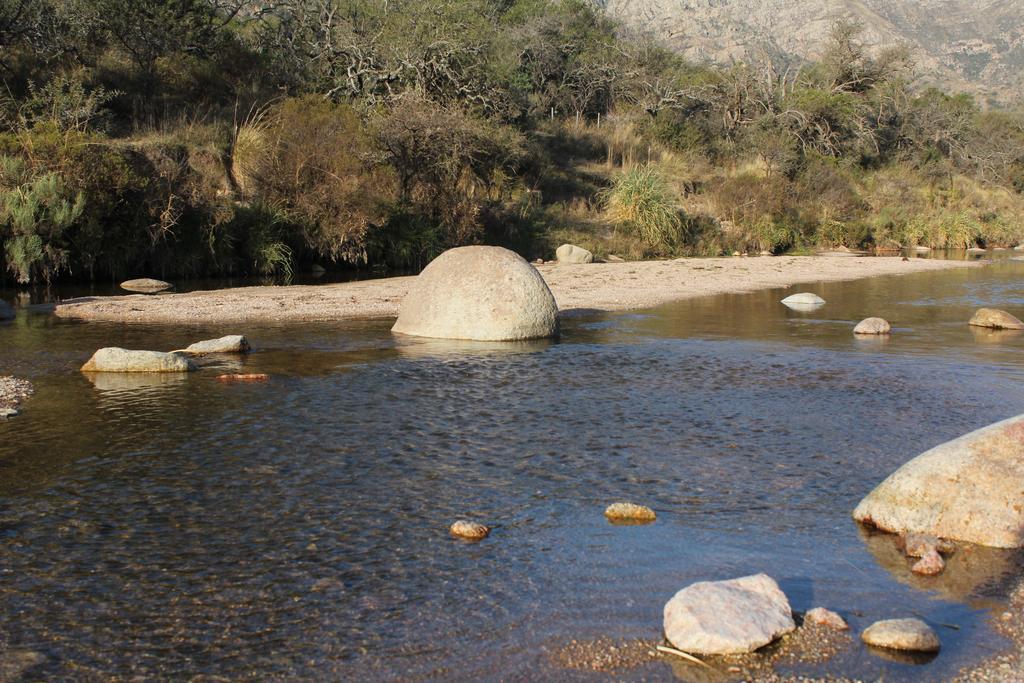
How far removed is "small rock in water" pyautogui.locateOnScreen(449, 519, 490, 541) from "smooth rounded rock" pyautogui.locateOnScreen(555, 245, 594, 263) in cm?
2172

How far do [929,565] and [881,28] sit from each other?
179 m

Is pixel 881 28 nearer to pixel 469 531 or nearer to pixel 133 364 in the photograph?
pixel 133 364

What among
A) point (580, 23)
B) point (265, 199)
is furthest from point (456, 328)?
point (580, 23)

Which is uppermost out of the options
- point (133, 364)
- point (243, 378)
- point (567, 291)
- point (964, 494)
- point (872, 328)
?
point (567, 291)

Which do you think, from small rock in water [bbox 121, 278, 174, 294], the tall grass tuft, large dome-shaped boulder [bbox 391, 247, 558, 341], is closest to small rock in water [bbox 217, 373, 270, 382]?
large dome-shaped boulder [bbox 391, 247, 558, 341]

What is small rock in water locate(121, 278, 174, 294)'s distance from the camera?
1970cm

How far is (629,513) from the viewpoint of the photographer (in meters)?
6.61

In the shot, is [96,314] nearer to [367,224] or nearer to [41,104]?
[367,224]

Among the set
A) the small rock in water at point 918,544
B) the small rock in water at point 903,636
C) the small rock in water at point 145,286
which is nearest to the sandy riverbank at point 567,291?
the small rock in water at point 145,286

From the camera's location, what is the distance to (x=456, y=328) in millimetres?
14195

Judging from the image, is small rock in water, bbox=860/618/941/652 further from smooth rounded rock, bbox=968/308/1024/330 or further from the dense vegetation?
the dense vegetation

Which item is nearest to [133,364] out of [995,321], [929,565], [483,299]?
[483,299]

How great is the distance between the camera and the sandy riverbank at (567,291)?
16.6m

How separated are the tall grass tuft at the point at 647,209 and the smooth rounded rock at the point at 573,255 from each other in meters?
4.10
